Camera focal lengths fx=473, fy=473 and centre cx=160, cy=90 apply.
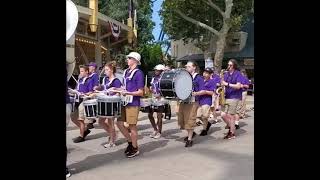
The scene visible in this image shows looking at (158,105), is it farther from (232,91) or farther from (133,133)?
(133,133)

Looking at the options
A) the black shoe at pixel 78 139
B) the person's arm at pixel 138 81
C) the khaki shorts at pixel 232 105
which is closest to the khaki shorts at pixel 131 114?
the person's arm at pixel 138 81

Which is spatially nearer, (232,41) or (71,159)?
(71,159)

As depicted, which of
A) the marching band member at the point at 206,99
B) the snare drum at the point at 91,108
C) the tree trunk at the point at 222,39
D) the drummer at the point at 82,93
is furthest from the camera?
the tree trunk at the point at 222,39

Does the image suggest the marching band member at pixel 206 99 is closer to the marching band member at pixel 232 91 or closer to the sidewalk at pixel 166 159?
the sidewalk at pixel 166 159

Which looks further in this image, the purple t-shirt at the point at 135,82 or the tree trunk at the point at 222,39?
the tree trunk at the point at 222,39

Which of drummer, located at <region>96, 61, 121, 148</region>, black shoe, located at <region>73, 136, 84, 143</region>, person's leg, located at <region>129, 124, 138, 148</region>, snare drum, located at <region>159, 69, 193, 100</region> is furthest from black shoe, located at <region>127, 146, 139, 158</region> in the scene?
black shoe, located at <region>73, 136, 84, 143</region>

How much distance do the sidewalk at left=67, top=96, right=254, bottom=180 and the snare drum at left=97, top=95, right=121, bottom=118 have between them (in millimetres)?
696

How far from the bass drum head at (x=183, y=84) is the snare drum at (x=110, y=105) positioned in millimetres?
1455

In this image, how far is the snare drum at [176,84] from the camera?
8.34 m
